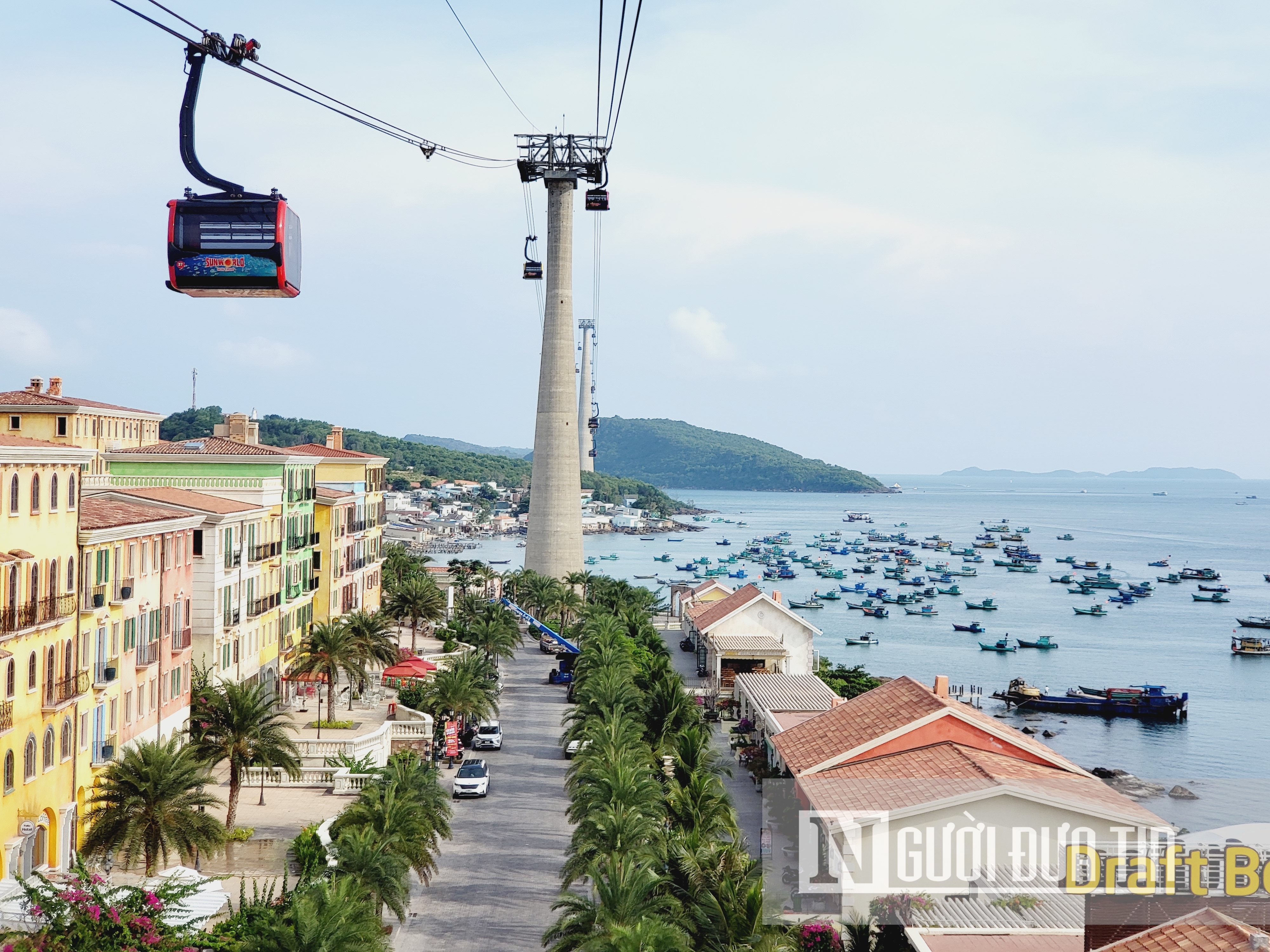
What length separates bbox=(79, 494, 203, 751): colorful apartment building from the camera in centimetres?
2859

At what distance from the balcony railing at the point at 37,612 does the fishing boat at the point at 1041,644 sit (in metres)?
87.2

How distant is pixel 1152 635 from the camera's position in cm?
11062

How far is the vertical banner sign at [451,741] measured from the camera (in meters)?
40.7

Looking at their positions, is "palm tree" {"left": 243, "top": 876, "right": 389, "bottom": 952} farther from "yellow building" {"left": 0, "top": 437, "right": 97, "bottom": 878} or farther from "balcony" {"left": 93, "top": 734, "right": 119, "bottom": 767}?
"balcony" {"left": 93, "top": 734, "right": 119, "bottom": 767}

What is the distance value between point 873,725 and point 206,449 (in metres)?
27.8

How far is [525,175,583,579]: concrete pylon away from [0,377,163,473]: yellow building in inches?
949

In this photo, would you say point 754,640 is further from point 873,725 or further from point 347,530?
point 873,725

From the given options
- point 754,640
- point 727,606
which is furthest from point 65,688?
point 727,606

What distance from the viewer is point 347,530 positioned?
2269 inches

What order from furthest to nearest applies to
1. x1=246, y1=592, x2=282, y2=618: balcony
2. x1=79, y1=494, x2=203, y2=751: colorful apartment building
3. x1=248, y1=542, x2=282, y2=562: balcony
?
x1=248, y1=542, x2=282, y2=562: balcony → x1=246, y1=592, x2=282, y2=618: balcony → x1=79, y1=494, x2=203, y2=751: colorful apartment building

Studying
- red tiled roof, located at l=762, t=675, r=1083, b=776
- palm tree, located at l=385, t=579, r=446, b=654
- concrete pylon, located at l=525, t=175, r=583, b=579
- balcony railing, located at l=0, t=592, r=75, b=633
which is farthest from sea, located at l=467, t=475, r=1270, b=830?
balcony railing, located at l=0, t=592, r=75, b=633

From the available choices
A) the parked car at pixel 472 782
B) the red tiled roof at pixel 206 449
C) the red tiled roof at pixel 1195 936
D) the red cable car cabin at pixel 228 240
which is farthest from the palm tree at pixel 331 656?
the red tiled roof at pixel 1195 936

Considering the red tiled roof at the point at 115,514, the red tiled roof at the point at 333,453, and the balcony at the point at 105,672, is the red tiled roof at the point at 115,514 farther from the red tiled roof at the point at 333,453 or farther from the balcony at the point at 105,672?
the red tiled roof at the point at 333,453

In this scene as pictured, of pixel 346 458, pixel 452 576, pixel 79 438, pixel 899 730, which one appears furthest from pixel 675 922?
pixel 452 576
